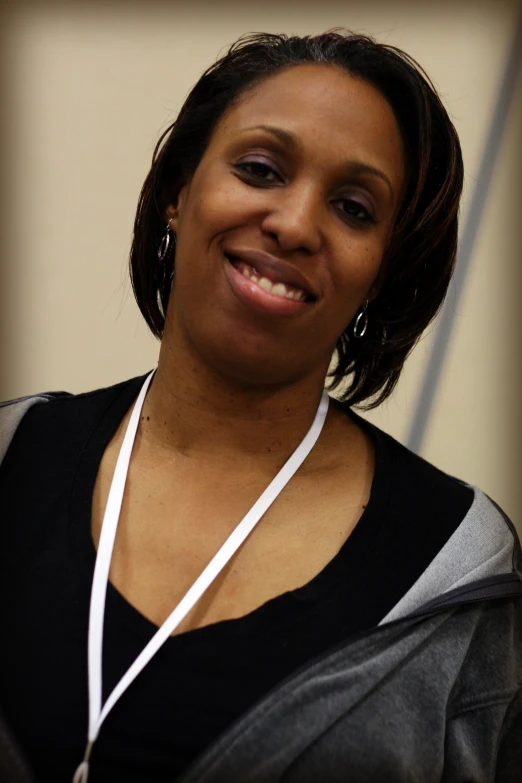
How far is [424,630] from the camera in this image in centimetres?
114

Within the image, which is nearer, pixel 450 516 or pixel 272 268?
pixel 272 268

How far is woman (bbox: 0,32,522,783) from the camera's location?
1.08m

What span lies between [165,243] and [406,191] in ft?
1.23

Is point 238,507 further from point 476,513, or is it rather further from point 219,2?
point 219,2

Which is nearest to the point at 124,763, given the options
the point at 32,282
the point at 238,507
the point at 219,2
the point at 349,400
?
the point at 238,507

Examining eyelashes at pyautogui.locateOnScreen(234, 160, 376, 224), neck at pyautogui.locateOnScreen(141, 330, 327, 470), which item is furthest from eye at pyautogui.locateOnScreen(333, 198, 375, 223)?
neck at pyautogui.locateOnScreen(141, 330, 327, 470)

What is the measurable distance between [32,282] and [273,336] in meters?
1.08

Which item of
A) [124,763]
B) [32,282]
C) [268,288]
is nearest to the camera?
[124,763]

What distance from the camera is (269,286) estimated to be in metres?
1.18

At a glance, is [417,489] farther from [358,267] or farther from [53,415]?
[53,415]

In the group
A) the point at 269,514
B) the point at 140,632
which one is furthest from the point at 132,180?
the point at 140,632

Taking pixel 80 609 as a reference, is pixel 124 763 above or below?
below

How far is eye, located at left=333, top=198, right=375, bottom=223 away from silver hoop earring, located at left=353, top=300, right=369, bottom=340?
205 millimetres

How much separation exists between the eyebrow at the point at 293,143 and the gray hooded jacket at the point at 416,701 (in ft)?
1.55
